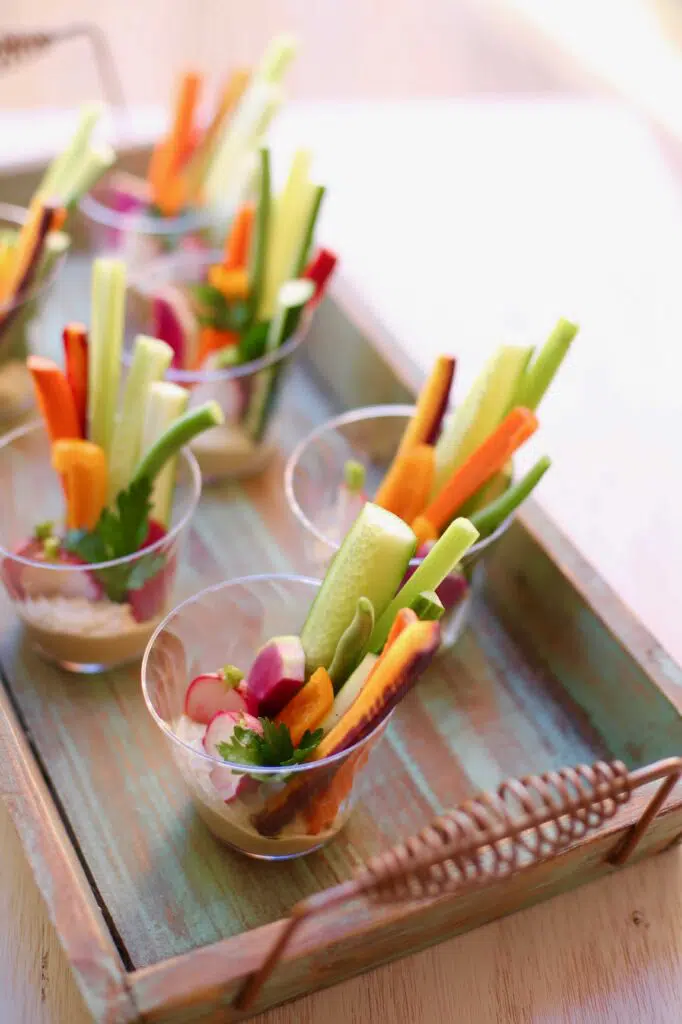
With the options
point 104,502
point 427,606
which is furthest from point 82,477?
point 427,606

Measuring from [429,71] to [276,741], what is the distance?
1604 mm

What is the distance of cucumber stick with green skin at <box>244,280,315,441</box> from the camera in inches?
33.5

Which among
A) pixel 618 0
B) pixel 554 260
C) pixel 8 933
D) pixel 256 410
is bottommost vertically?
pixel 8 933

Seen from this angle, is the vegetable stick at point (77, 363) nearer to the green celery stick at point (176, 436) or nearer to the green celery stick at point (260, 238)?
the green celery stick at point (176, 436)

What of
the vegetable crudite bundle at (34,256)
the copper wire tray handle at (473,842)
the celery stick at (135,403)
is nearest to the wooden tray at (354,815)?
the copper wire tray handle at (473,842)

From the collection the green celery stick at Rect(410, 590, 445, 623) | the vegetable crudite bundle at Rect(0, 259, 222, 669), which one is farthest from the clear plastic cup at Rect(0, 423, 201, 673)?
the green celery stick at Rect(410, 590, 445, 623)

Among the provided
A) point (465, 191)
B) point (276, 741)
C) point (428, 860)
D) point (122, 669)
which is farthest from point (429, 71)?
point (428, 860)

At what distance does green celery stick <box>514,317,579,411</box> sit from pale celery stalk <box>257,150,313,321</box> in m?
0.25

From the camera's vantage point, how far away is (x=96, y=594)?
753mm

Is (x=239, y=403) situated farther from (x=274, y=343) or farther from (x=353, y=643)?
(x=353, y=643)

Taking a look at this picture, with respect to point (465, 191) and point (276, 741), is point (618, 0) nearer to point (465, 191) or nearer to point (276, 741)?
point (465, 191)

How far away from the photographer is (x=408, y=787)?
0.72 meters

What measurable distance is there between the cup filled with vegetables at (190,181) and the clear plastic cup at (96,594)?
35 centimetres

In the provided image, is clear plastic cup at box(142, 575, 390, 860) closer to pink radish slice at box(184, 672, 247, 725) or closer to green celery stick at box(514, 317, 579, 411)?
pink radish slice at box(184, 672, 247, 725)
